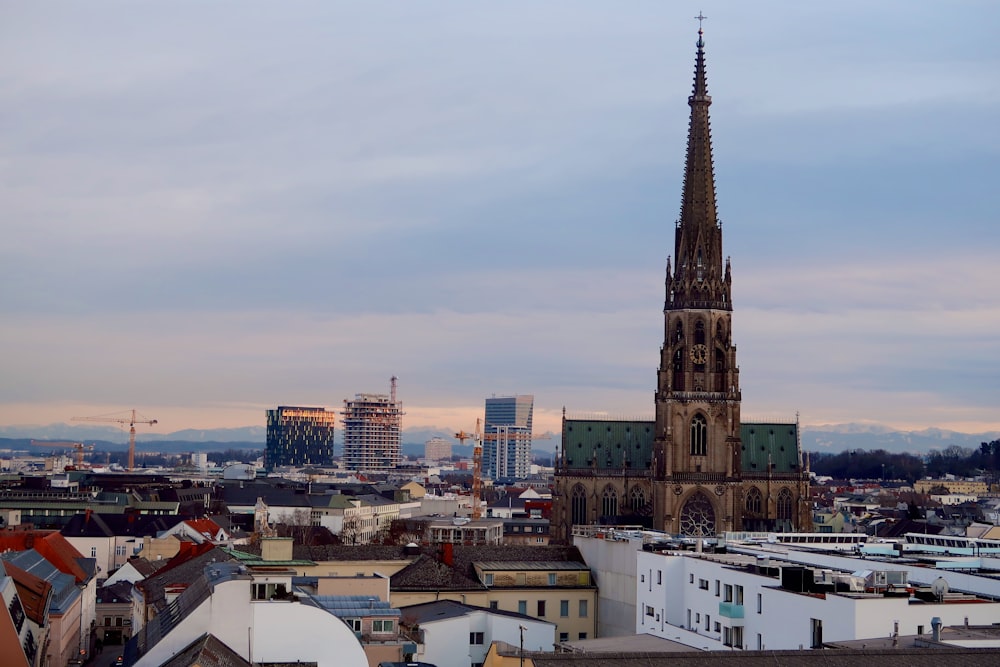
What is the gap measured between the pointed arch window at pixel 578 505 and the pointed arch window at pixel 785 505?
21164 mm

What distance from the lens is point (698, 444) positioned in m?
181

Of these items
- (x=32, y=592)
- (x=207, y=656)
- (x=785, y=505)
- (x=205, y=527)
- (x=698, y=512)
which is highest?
(x=785, y=505)

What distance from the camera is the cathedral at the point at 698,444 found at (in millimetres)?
179375

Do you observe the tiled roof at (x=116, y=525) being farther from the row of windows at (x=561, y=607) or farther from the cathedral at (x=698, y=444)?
the row of windows at (x=561, y=607)

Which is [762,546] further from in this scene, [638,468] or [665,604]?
[638,468]

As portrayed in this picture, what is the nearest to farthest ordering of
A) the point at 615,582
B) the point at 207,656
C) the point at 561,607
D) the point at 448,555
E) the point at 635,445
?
the point at 207,656, the point at 615,582, the point at 561,607, the point at 448,555, the point at 635,445

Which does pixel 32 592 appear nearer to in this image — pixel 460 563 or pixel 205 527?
pixel 460 563

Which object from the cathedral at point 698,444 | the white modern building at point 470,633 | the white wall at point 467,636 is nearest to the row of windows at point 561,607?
A: the white modern building at point 470,633

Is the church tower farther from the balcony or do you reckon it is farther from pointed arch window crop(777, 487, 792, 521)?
the balcony

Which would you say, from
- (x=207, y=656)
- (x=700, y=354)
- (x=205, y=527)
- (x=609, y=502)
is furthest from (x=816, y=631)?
(x=205, y=527)

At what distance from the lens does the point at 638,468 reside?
186750 millimetres

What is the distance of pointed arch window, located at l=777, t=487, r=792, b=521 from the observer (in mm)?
183750

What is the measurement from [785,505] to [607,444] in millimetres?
20891

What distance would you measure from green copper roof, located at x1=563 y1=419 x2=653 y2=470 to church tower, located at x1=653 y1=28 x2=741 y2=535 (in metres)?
7.38
